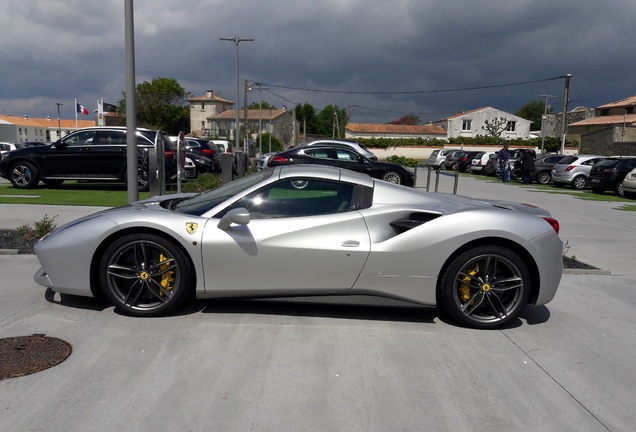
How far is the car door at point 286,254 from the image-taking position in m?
4.31

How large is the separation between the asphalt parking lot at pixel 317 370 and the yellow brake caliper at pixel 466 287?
0.97 ft

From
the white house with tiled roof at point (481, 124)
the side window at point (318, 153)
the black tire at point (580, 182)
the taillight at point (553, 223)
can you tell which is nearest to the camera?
the taillight at point (553, 223)

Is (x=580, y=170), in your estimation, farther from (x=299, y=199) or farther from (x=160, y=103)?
(x=160, y=103)

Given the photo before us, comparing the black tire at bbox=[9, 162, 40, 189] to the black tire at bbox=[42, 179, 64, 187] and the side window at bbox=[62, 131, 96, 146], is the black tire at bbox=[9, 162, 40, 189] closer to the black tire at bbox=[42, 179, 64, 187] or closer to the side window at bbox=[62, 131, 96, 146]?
the black tire at bbox=[42, 179, 64, 187]

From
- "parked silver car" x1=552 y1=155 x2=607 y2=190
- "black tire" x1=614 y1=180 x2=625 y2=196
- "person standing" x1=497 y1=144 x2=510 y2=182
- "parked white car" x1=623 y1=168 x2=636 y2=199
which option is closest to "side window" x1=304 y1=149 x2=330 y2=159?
"parked white car" x1=623 y1=168 x2=636 y2=199

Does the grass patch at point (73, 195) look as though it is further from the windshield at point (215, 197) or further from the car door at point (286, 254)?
the car door at point (286, 254)

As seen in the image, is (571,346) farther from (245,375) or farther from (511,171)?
(511,171)

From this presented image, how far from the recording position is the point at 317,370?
3.58 metres

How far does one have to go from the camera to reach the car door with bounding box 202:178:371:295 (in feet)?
14.1

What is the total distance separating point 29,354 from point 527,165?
25534 mm

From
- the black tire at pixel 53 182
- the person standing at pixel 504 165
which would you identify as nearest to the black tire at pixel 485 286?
the black tire at pixel 53 182

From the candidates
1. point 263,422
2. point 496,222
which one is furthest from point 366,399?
point 496,222

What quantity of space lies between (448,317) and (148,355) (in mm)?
2638

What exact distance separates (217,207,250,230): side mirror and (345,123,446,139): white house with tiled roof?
246 ft
